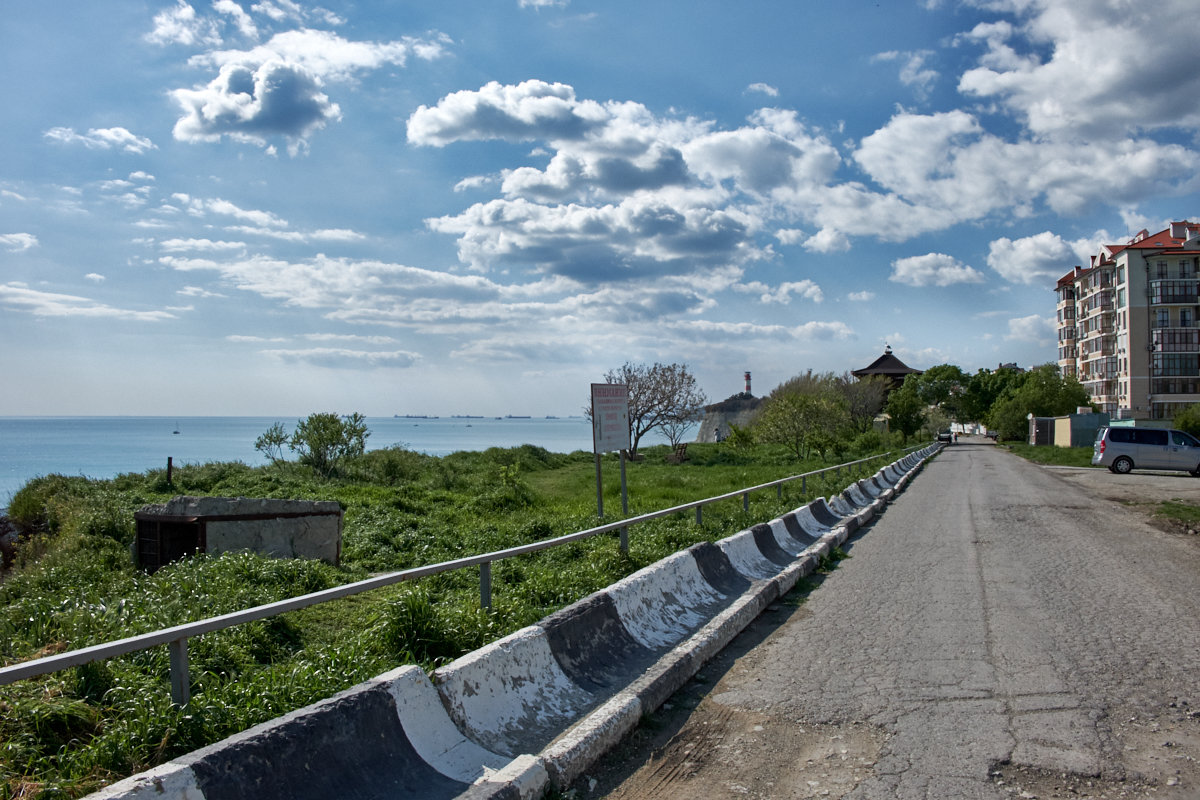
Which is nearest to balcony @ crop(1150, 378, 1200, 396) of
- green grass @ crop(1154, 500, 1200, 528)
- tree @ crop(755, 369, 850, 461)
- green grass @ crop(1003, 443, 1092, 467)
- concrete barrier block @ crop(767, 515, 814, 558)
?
green grass @ crop(1003, 443, 1092, 467)

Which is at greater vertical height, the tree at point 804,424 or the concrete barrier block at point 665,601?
the tree at point 804,424

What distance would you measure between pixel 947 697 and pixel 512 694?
→ 277 centimetres

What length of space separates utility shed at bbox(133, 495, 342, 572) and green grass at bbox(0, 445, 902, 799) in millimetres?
492

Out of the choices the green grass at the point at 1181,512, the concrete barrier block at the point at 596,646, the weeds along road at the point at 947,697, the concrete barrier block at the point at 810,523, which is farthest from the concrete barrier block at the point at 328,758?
the green grass at the point at 1181,512

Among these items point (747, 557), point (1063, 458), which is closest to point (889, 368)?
point (1063, 458)

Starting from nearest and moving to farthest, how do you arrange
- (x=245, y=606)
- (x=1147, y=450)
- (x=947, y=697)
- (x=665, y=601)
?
1. (x=947, y=697)
2. (x=245, y=606)
3. (x=665, y=601)
4. (x=1147, y=450)

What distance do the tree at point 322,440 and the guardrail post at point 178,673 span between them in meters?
23.9

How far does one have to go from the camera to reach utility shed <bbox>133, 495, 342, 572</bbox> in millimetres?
10555

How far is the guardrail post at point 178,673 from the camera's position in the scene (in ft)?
10.7

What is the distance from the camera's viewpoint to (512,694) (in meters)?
4.41

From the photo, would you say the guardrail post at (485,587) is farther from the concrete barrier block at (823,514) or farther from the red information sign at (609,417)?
the concrete barrier block at (823,514)

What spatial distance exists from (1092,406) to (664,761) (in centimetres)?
9247

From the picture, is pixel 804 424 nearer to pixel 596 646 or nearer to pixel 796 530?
pixel 796 530

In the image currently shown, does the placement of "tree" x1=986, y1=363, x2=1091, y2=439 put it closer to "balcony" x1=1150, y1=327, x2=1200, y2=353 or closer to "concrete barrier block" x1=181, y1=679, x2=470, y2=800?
"balcony" x1=1150, y1=327, x2=1200, y2=353
